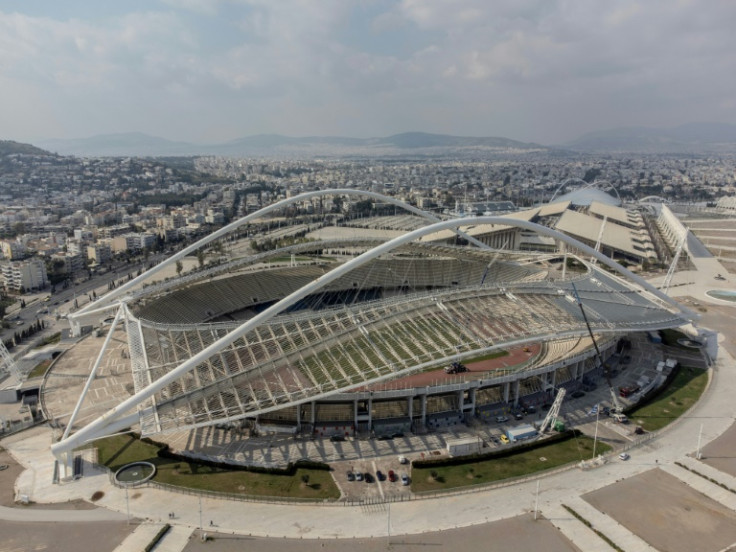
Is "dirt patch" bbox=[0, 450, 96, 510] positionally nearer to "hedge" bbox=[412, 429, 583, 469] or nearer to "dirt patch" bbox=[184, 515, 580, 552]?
"dirt patch" bbox=[184, 515, 580, 552]

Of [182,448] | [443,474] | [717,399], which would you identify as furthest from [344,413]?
[717,399]

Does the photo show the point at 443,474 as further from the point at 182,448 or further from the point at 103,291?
the point at 103,291


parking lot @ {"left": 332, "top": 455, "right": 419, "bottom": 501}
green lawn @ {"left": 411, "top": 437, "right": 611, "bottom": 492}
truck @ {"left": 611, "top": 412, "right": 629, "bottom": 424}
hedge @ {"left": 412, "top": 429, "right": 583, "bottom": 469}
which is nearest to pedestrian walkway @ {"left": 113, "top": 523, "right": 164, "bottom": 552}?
parking lot @ {"left": 332, "top": 455, "right": 419, "bottom": 501}

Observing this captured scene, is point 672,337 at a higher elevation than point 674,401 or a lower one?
higher

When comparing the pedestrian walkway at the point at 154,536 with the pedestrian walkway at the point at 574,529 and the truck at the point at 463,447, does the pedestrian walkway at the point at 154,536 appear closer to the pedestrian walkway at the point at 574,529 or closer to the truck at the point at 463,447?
the truck at the point at 463,447

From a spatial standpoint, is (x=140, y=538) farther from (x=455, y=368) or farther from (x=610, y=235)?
(x=610, y=235)

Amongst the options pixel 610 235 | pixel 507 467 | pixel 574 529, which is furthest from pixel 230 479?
pixel 610 235

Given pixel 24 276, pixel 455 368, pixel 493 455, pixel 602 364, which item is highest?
pixel 602 364
